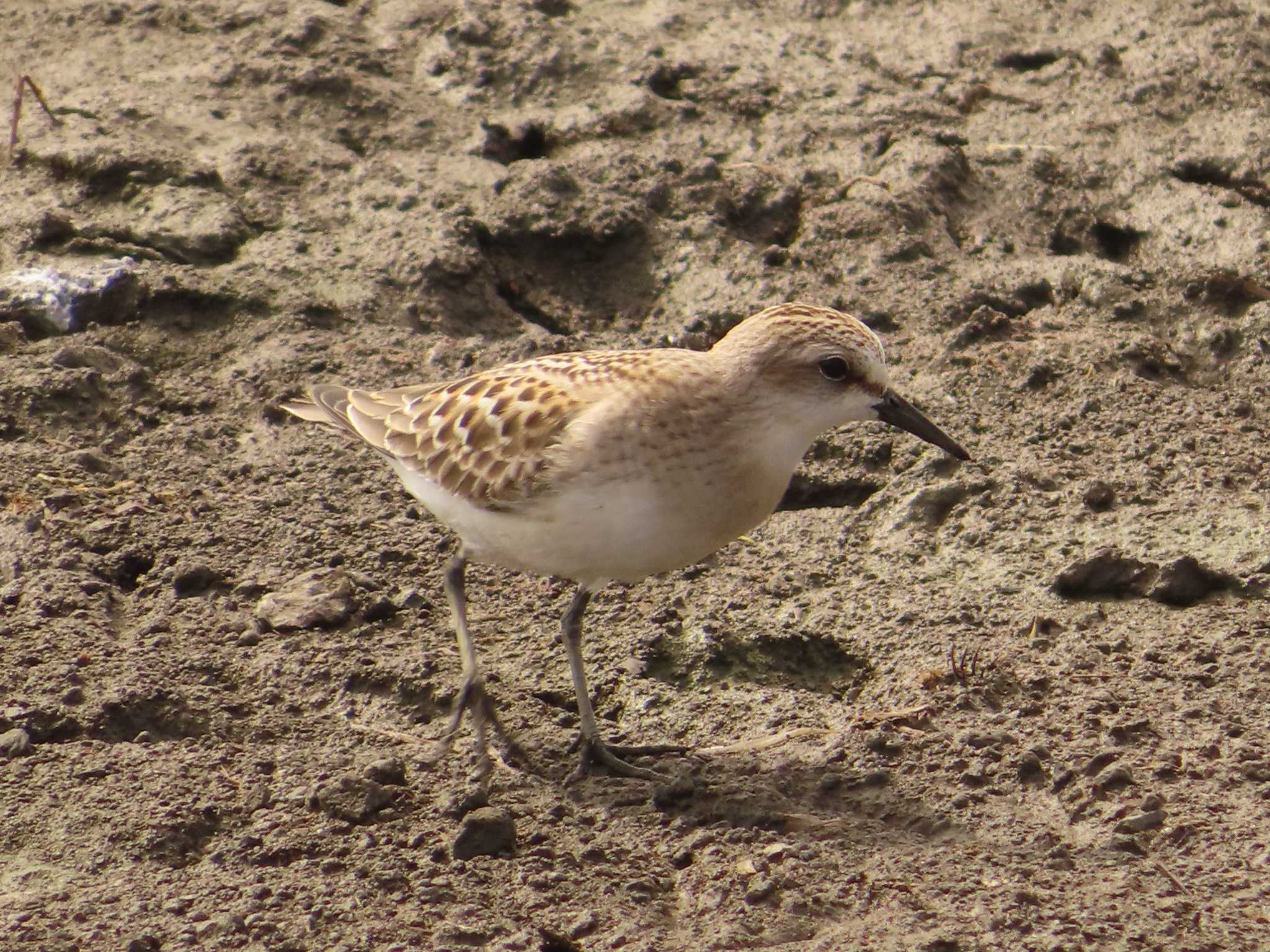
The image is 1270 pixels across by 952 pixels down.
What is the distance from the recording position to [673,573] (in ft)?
19.1

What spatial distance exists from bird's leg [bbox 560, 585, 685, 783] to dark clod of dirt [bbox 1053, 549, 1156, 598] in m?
1.57

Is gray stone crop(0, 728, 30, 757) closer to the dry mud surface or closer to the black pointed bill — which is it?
the dry mud surface

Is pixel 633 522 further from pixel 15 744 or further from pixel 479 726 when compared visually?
pixel 15 744

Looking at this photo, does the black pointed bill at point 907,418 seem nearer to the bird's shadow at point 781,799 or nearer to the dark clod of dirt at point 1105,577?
the dark clod of dirt at point 1105,577

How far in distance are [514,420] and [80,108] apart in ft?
12.9

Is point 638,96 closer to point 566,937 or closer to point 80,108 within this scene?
point 80,108

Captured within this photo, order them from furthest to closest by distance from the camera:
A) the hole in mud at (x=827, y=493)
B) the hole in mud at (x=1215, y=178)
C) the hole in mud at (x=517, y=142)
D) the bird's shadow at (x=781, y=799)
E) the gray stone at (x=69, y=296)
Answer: the hole in mud at (x=517, y=142), the hole in mud at (x=1215, y=178), the gray stone at (x=69, y=296), the hole in mud at (x=827, y=493), the bird's shadow at (x=781, y=799)

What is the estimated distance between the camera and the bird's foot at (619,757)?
4840mm

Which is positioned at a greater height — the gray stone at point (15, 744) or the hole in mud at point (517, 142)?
the hole in mud at point (517, 142)

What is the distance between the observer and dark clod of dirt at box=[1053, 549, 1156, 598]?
5512 mm

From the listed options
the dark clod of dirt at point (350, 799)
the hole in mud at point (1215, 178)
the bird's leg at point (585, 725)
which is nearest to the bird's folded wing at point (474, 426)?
the bird's leg at point (585, 725)

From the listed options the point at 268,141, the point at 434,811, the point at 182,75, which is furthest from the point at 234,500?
the point at 182,75

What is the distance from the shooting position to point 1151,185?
7598 millimetres

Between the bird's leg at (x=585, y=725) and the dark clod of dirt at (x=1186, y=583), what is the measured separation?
1.82m
